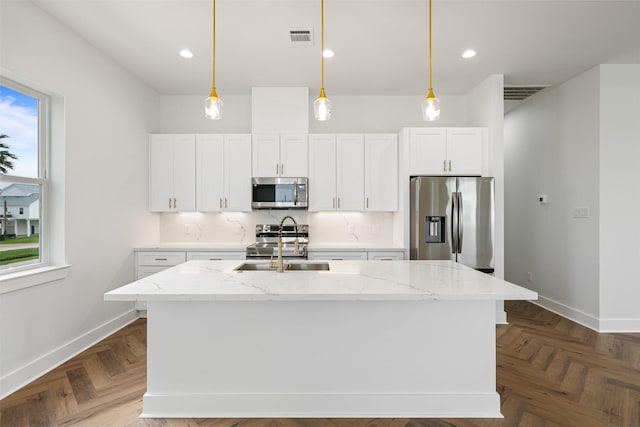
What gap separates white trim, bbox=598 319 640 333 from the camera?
143 inches

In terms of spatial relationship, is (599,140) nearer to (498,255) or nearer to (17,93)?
(498,255)

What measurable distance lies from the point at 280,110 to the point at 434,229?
94.9 inches

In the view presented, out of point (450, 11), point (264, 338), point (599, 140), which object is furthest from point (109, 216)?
point (599, 140)

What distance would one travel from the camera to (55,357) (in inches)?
109

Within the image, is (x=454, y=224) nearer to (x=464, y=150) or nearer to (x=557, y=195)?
(x=464, y=150)

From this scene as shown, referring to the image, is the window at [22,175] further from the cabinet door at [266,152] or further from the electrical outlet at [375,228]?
the electrical outlet at [375,228]

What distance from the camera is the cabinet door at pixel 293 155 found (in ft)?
13.9

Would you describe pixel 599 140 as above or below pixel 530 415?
above

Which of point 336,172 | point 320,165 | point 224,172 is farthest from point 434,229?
point 224,172

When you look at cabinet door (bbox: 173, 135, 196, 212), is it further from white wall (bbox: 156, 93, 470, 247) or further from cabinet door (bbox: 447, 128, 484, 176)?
cabinet door (bbox: 447, 128, 484, 176)

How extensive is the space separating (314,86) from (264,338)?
328 centimetres

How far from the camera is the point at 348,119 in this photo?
15.1 ft

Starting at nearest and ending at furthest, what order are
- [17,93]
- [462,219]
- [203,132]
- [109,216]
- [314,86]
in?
[17,93] < [109,216] < [462,219] < [314,86] < [203,132]

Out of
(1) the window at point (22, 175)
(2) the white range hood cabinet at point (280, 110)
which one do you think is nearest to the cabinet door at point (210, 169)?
(2) the white range hood cabinet at point (280, 110)
